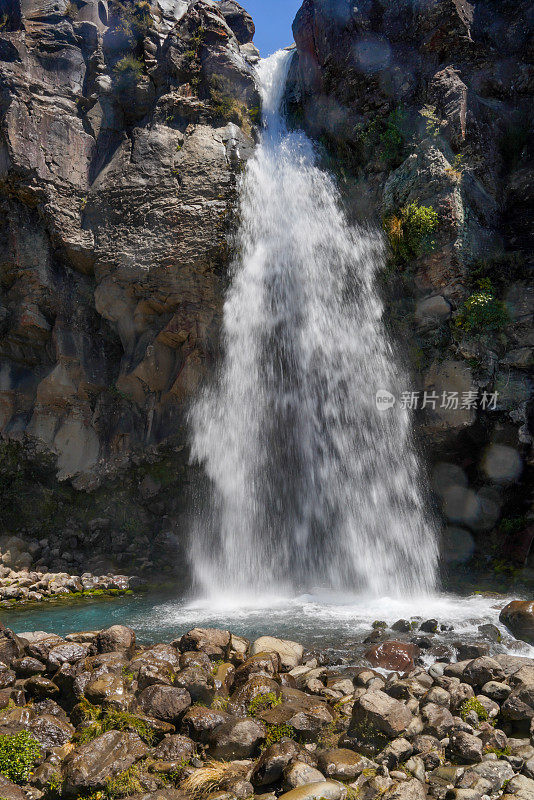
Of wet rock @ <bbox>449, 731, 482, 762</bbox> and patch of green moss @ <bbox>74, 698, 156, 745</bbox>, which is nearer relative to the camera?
wet rock @ <bbox>449, 731, 482, 762</bbox>

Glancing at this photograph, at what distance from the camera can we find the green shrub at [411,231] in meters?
12.6

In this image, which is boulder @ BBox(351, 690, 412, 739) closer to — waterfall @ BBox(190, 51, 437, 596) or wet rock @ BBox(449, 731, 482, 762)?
wet rock @ BBox(449, 731, 482, 762)

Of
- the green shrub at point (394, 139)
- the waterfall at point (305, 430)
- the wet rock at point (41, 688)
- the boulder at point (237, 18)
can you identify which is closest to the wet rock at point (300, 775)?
the wet rock at point (41, 688)

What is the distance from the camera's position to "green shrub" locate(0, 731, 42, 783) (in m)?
4.33

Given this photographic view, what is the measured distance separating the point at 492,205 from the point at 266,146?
7542 mm

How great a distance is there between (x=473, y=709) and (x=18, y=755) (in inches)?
166

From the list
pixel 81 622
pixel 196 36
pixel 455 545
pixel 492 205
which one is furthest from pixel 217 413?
pixel 196 36

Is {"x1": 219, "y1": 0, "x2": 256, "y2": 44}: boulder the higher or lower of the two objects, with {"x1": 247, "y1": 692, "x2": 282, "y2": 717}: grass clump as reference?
higher

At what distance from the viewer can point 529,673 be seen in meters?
5.35

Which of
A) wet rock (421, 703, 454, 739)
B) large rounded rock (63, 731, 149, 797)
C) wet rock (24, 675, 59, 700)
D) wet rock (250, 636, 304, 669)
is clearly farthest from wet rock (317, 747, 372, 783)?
wet rock (24, 675, 59, 700)

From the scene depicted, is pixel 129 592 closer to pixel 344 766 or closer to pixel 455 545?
pixel 455 545

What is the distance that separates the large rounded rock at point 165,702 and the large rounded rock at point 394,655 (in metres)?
2.67

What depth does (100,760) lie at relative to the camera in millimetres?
4332

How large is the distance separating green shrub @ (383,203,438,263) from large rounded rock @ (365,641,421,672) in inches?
366
